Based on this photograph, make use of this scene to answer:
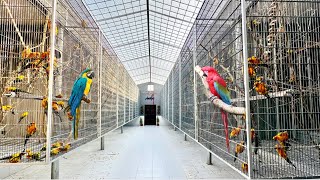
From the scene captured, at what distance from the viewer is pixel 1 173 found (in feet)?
12.8

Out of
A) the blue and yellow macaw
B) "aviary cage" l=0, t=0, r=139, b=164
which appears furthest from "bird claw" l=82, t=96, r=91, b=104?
"aviary cage" l=0, t=0, r=139, b=164

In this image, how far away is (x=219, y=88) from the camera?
11.5 ft

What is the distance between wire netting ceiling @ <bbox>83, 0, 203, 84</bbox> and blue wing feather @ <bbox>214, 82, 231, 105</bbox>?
885 centimetres

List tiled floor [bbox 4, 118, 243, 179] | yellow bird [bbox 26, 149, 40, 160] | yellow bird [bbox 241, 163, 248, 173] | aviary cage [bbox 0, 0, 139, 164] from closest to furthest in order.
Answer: yellow bird [bbox 241, 163, 248, 173]
yellow bird [bbox 26, 149, 40, 160]
aviary cage [bbox 0, 0, 139, 164]
tiled floor [bbox 4, 118, 243, 179]

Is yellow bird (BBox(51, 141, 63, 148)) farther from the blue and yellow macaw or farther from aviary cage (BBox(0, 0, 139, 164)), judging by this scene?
the blue and yellow macaw

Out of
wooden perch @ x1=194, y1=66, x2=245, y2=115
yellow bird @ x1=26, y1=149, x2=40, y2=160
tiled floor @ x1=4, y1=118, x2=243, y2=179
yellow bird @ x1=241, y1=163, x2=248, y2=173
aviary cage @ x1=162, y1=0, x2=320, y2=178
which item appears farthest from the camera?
tiled floor @ x1=4, y1=118, x2=243, y2=179

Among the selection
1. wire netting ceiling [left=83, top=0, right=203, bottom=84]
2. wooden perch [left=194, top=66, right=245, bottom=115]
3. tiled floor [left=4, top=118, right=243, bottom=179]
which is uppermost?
wire netting ceiling [left=83, top=0, right=203, bottom=84]

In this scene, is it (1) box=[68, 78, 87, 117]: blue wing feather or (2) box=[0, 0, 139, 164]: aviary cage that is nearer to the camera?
(2) box=[0, 0, 139, 164]: aviary cage

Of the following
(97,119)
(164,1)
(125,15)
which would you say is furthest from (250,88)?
(125,15)

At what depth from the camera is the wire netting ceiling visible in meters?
12.4

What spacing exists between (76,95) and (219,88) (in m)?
2.53

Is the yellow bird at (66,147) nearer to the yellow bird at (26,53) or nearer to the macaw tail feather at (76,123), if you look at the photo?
the macaw tail feather at (76,123)

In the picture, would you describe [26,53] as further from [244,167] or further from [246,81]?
[244,167]

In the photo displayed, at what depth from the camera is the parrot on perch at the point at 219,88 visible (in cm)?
331
